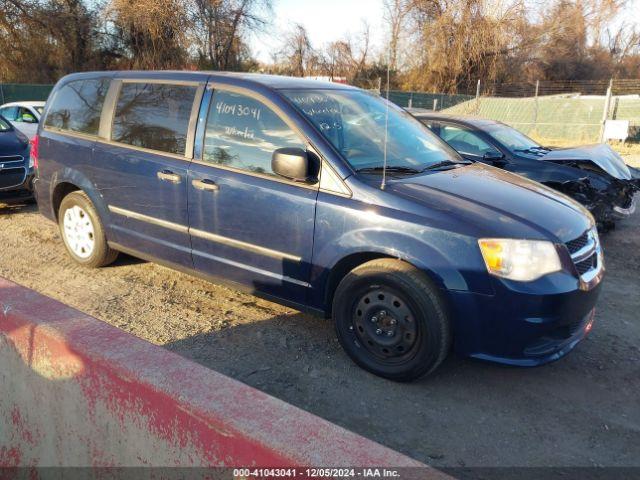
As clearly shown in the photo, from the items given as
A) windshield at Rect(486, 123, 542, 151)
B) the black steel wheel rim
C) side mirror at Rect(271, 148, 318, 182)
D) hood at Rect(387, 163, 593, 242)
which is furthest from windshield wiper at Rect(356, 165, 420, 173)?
windshield at Rect(486, 123, 542, 151)

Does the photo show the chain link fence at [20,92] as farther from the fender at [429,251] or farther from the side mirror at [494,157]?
the fender at [429,251]

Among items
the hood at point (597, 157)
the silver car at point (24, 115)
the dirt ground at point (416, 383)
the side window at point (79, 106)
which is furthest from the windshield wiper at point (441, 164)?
the silver car at point (24, 115)

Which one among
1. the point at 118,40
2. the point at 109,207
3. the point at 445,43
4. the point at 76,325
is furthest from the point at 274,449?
the point at 118,40

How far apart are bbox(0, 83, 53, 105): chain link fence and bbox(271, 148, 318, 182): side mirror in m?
24.2

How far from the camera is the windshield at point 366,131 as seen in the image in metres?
3.67

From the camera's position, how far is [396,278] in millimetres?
3180

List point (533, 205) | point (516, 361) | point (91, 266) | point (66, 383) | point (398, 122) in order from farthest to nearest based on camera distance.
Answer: point (91, 266)
point (398, 122)
point (533, 205)
point (516, 361)
point (66, 383)

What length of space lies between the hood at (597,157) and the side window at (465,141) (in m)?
0.75

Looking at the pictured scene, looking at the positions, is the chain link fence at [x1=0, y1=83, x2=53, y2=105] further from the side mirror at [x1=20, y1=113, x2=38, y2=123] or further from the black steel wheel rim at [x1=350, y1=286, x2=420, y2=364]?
the black steel wheel rim at [x1=350, y1=286, x2=420, y2=364]

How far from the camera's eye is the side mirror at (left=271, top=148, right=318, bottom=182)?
341 cm

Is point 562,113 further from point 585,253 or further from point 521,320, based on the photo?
point 521,320

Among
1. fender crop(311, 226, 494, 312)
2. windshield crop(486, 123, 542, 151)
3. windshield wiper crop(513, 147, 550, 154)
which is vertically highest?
windshield crop(486, 123, 542, 151)

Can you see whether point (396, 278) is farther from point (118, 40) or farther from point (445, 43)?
point (118, 40)

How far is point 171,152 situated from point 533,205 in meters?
2.71
